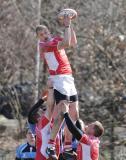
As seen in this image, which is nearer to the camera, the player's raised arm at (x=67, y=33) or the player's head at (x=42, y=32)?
the player's raised arm at (x=67, y=33)

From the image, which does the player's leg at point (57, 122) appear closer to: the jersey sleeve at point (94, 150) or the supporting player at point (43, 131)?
the supporting player at point (43, 131)

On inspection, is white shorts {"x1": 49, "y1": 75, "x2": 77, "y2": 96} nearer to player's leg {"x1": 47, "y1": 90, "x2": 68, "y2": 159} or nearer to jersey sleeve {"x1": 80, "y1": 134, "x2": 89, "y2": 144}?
player's leg {"x1": 47, "y1": 90, "x2": 68, "y2": 159}

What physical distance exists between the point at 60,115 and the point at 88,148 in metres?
0.49

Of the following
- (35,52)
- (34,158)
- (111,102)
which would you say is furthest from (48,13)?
(34,158)

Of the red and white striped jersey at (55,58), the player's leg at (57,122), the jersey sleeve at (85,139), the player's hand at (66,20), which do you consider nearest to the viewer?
the player's hand at (66,20)

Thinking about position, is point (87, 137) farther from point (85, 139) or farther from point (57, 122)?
point (57, 122)

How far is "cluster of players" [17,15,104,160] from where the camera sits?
908 cm

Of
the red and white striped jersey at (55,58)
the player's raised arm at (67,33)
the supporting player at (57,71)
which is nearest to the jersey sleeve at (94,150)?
the supporting player at (57,71)

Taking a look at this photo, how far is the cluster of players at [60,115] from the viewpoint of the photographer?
29.8 ft

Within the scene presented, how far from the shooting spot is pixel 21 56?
14367mm

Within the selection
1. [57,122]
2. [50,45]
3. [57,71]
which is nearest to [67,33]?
[50,45]

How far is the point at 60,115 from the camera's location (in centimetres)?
917

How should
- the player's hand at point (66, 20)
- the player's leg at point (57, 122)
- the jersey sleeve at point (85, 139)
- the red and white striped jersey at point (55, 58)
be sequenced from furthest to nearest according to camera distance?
the red and white striped jersey at point (55, 58) < the player's leg at point (57, 122) < the jersey sleeve at point (85, 139) < the player's hand at point (66, 20)

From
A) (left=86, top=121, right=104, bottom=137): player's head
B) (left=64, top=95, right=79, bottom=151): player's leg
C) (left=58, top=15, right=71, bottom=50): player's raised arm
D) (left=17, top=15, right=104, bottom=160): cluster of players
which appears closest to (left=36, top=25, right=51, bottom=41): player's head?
(left=17, top=15, right=104, bottom=160): cluster of players
